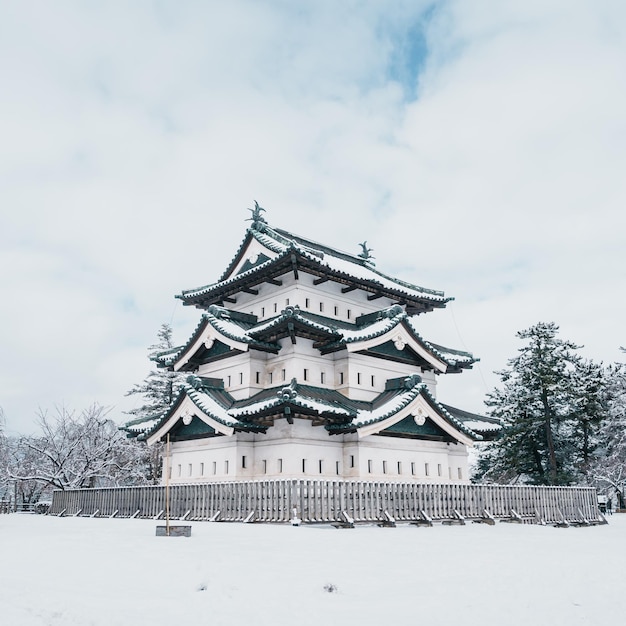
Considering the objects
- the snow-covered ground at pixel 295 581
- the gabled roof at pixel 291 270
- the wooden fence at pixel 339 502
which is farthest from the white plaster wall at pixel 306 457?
the snow-covered ground at pixel 295 581

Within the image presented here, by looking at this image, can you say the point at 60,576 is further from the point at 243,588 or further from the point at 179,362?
the point at 179,362

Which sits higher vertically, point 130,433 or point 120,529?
point 130,433

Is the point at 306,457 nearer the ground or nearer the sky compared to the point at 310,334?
nearer the ground

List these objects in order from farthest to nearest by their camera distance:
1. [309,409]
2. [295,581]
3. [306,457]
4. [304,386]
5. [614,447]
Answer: [614,447], [304,386], [306,457], [309,409], [295,581]

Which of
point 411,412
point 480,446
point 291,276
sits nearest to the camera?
point 411,412

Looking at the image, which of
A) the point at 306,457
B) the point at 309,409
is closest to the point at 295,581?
the point at 309,409

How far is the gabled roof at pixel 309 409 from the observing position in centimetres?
2567

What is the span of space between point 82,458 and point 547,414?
3445 cm

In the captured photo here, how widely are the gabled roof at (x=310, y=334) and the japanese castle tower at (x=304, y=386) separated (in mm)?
69

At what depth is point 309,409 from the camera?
25109 mm

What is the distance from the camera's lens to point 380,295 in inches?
1355

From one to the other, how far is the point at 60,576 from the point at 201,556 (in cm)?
296

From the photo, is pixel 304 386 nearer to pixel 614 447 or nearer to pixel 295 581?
pixel 295 581

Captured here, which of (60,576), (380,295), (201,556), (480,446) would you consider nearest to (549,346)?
(480,446)
